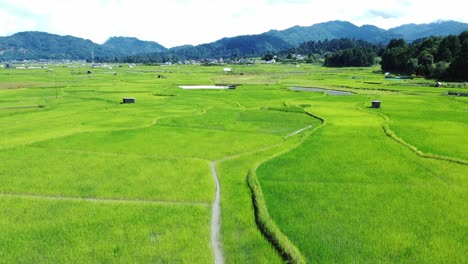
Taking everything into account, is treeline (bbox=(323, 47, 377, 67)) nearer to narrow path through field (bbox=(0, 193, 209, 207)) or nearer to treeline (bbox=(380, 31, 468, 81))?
treeline (bbox=(380, 31, 468, 81))

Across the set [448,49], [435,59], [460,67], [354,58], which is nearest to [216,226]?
[460,67]

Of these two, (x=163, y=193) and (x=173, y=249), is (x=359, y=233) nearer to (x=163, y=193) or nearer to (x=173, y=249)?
(x=173, y=249)

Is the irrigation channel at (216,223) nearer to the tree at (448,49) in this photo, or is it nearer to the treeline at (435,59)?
the treeline at (435,59)

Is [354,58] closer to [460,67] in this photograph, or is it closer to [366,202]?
[460,67]

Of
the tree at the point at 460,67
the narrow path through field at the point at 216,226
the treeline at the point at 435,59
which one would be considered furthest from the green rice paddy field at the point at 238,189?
the treeline at the point at 435,59

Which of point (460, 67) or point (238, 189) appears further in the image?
point (460, 67)

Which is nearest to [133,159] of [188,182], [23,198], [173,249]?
[188,182]
